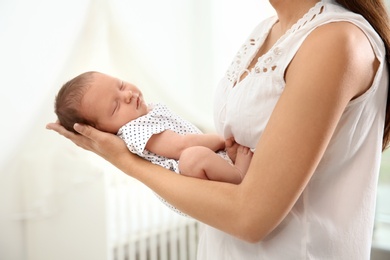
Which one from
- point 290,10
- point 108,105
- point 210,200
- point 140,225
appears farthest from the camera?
point 140,225

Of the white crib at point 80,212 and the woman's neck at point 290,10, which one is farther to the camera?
the white crib at point 80,212

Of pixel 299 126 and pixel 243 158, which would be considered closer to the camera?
pixel 299 126

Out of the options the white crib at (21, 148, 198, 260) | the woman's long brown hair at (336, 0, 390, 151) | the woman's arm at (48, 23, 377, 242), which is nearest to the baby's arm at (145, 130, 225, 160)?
the woman's arm at (48, 23, 377, 242)

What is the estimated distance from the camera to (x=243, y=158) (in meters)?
1.13

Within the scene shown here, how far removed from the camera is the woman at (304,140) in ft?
2.88

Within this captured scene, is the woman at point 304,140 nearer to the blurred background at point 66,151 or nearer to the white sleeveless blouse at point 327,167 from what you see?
the white sleeveless blouse at point 327,167

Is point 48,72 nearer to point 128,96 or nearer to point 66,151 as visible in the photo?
point 66,151

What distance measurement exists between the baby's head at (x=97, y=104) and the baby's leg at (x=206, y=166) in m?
0.28

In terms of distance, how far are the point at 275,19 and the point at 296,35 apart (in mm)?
310

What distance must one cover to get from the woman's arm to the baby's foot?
172mm

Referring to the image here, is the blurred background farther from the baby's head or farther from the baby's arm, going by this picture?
the baby's arm

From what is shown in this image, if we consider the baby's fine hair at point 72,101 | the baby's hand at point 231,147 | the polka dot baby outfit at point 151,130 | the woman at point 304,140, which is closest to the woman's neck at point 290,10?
the woman at point 304,140

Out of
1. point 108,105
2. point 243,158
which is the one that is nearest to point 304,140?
point 243,158

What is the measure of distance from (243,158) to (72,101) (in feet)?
1.65
